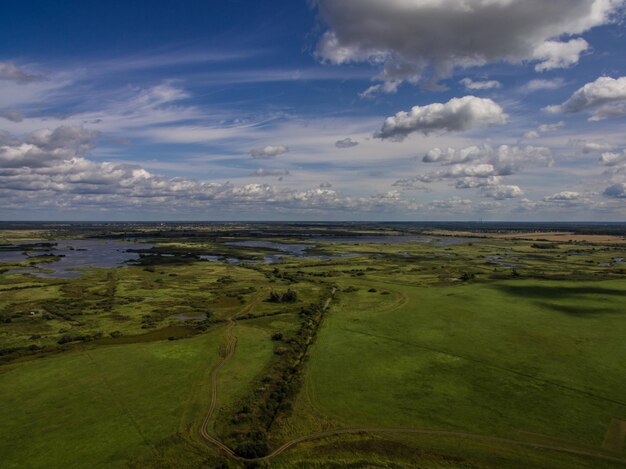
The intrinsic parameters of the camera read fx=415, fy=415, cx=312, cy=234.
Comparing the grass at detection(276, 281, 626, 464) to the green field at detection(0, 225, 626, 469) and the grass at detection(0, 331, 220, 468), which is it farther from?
the grass at detection(0, 331, 220, 468)

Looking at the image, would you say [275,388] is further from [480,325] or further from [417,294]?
[417,294]

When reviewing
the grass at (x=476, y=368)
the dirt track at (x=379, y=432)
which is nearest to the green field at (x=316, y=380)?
the dirt track at (x=379, y=432)

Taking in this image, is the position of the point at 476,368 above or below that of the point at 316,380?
above

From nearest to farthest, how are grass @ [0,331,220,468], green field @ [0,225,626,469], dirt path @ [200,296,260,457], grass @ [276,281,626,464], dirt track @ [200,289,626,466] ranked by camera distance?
dirt track @ [200,289,626,466] → grass @ [0,331,220,468] → green field @ [0,225,626,469] → dirt path @ [200,296,260,457] → grass @ [276,281,626,464]

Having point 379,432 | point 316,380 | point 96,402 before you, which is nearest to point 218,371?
point 316,380

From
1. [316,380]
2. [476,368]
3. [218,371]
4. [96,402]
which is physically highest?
[476,368]

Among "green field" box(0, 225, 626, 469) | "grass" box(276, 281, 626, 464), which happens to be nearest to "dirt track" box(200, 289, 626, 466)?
"green field" box(0, 225, 626, 469)

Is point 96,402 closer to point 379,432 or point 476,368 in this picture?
point 379,432

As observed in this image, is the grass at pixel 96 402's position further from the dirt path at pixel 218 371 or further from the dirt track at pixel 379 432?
the dirt track at pixel 379 432
